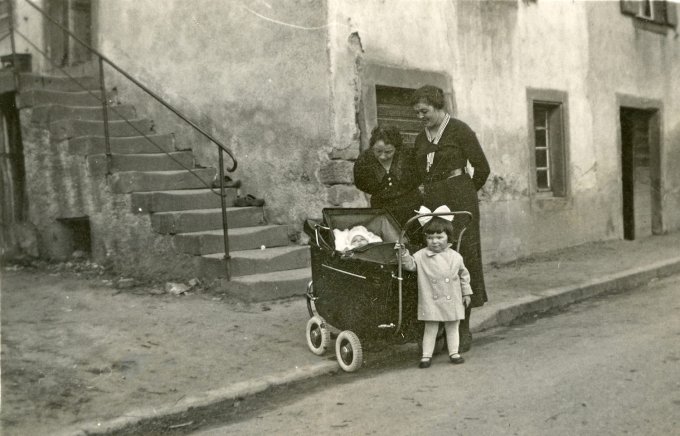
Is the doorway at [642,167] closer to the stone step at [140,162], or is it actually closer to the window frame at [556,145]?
the window frame at [556,145]

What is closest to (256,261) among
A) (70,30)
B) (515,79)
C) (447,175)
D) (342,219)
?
(342,219)

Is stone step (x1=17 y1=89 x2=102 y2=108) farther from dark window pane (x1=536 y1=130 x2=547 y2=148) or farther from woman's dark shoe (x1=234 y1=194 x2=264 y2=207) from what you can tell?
dark window pane (x1=536 y1=130 x2=547 y2=148)

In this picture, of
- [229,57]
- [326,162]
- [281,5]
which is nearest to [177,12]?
[229,57]

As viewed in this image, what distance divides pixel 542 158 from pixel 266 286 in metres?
6.16

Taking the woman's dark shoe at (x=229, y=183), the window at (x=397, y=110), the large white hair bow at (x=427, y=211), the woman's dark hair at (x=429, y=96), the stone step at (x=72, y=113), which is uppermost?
the stone step at (x=72, y=113)

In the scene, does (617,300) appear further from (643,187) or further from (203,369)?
(643,187)

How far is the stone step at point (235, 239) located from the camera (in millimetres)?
7695

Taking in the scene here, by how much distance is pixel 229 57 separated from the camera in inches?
354

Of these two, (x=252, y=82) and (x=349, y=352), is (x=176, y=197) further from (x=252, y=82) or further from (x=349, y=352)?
(x=349, y=352)

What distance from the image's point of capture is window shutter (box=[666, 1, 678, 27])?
14180 millimetres

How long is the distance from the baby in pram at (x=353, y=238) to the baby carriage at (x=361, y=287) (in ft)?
0.15

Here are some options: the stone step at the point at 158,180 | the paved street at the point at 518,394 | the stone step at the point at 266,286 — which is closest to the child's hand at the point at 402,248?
the paved street at the point at 518,394

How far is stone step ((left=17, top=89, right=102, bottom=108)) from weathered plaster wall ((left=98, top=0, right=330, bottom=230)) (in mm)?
743

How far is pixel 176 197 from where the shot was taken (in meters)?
A: 8.34
